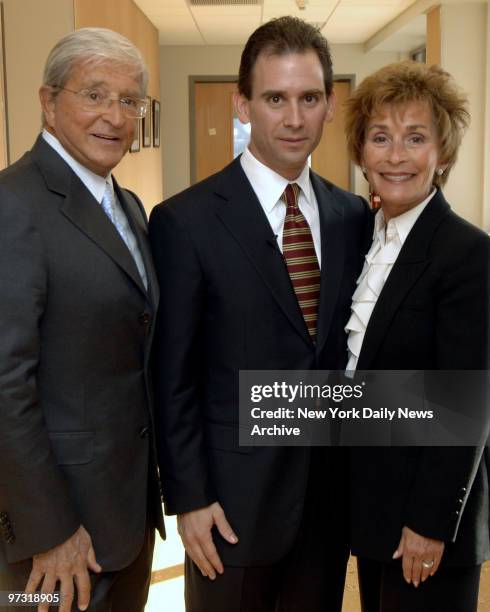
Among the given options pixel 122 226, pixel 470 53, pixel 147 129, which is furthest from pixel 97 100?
pixel 147 129

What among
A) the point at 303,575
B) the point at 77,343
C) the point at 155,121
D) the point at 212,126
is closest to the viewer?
the point at 77,343

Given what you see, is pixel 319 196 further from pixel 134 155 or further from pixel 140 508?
pixel 134 155

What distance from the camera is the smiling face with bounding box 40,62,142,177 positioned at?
1.50m

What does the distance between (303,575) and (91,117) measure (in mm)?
1182

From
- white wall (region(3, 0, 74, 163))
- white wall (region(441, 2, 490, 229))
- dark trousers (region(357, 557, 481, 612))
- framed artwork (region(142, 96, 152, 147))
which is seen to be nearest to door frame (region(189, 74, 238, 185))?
framed artwork (region(142, 96, 152, 147))

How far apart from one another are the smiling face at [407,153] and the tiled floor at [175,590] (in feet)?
5.50

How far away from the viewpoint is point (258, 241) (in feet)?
5.24

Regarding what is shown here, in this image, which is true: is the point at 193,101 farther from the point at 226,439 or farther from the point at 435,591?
the point at 435,591

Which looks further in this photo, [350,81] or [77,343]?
[350,81]

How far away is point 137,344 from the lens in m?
1.50

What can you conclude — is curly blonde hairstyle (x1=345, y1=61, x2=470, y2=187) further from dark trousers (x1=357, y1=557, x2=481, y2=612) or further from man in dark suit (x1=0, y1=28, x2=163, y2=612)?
dark trousers (x1=357, y1=557, x2=481, y2=612)

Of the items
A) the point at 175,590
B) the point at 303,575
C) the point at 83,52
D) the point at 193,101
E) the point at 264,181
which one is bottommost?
the point at 175,590

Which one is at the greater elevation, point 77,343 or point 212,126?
point 212,126

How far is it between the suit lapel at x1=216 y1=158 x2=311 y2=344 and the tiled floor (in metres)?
1.53
